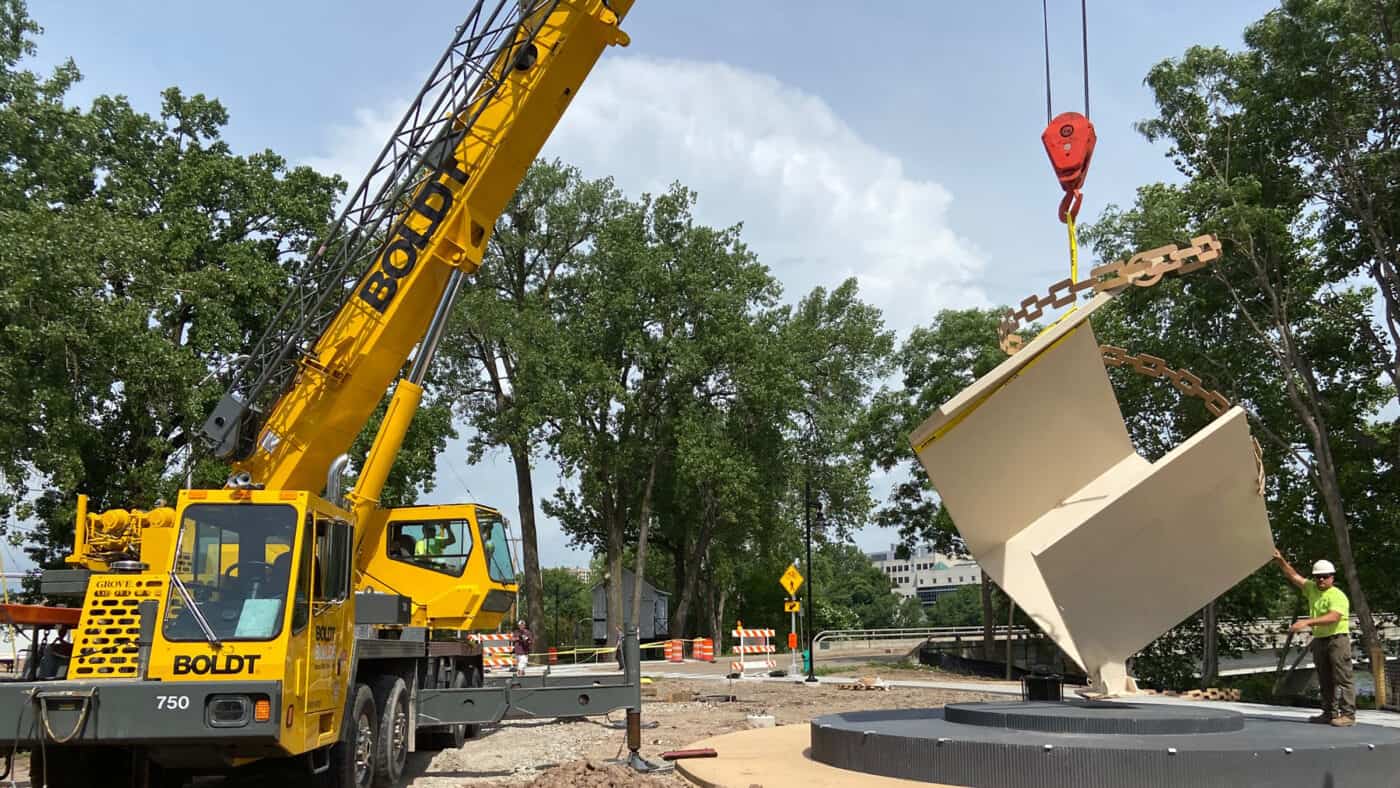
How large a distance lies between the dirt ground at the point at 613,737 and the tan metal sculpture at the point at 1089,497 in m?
4.58

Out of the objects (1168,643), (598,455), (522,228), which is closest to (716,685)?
(598,455)

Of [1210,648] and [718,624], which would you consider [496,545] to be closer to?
[1210,648]

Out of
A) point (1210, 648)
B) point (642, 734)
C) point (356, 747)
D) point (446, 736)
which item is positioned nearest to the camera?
point (356, 747)

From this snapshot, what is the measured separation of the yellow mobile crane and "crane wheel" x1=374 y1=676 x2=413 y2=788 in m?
0.03

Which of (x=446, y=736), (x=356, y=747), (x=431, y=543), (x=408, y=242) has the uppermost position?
(x=408, y=242)

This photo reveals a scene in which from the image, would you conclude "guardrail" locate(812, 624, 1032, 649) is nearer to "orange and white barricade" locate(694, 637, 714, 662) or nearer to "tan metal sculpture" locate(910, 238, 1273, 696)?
"orange and white barricade" locate(694, 637, 714, 662)

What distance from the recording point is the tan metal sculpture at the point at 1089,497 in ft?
37.2

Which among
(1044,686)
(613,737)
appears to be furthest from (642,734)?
(1044,686)

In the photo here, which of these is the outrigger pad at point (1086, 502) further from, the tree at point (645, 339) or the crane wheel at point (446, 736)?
the tree at point (645, 339)

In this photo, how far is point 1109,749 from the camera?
8930 mm

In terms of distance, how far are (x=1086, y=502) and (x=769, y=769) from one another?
4921 mm

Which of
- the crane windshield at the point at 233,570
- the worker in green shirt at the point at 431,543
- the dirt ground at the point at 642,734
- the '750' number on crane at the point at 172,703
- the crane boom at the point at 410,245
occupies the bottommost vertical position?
the dirt ground at the point at 642,734

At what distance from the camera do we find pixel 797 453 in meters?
42.4

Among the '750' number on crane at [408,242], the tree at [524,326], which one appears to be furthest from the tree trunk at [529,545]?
the '750' number on crane at [408,242]
